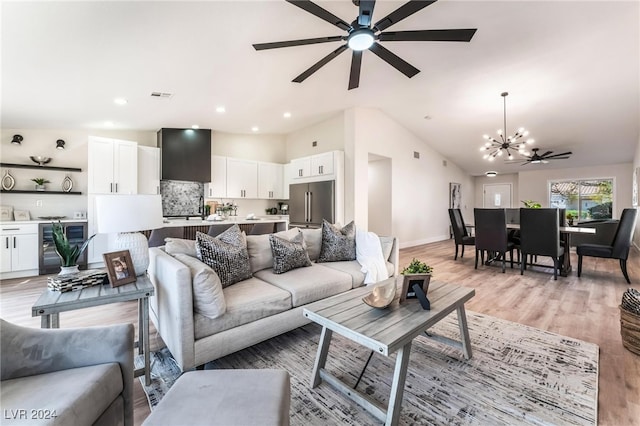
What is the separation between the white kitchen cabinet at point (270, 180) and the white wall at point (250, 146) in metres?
0.43

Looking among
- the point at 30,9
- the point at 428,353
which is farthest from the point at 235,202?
the point at 428,353

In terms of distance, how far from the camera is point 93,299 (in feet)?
5.09

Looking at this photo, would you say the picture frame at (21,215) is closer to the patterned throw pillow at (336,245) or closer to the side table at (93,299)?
the side table at (93,299)

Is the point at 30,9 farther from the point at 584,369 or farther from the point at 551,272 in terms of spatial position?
the point at 551,272

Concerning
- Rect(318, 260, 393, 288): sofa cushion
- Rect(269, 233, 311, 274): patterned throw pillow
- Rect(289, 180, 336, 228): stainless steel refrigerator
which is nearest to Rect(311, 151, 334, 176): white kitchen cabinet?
Rect(289, 180, 336, 228): stainless steel refrigerator

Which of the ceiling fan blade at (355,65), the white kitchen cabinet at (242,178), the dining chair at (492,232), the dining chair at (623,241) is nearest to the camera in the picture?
the ceiling fan blade at (355,65)

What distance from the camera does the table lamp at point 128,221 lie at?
1.89 meters

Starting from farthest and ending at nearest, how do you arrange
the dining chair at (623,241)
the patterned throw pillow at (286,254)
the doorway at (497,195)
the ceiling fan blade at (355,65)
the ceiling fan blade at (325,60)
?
the doorway at (497,195)
the dining chair at (623,241)
the patterned throw pillow at (286,254)
the ceiling fan blade at (355,65)
the ceiling fan blade at (325,60)

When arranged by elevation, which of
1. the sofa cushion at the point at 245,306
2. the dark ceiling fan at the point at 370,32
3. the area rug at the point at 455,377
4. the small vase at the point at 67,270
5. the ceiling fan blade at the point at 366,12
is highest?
the dark ceiling fan at the point at 370,32

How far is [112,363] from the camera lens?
3.80 feet

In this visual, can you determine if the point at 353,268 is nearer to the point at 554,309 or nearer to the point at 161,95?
the point at 554,309

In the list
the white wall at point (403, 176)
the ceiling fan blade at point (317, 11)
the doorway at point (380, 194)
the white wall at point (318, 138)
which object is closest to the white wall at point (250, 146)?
the white wall at point (318, 138)

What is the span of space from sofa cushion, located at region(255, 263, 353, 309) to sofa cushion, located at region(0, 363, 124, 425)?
1.28 m

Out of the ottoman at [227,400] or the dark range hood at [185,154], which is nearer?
the ottoman at [227,400]
